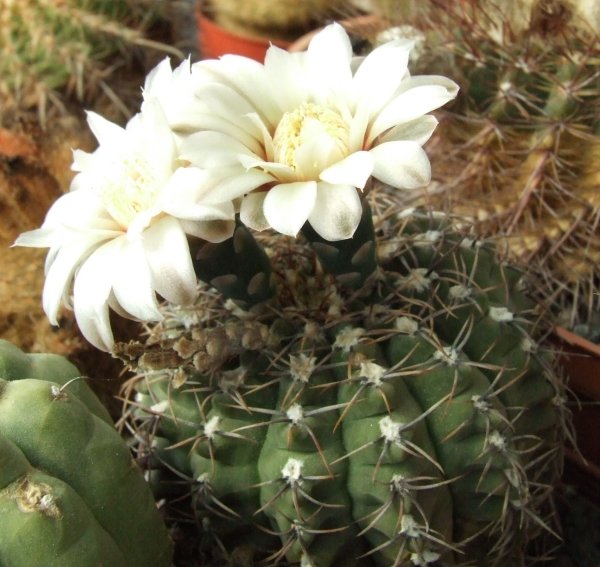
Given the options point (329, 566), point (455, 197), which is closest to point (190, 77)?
point (329, 566)

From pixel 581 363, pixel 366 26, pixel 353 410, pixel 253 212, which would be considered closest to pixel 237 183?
pixel 253 212

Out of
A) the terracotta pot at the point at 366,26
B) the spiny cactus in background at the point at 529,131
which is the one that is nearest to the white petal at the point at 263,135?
the spiny cactus in background at the point at 529,131

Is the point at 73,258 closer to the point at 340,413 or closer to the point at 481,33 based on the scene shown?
the point at 340,413

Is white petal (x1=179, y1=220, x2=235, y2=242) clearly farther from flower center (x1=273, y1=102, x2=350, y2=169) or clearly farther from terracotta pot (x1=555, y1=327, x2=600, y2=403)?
terracotta pot (x1=555, y1=327, x2=600, y2=403)

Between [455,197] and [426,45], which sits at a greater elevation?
[426,45]

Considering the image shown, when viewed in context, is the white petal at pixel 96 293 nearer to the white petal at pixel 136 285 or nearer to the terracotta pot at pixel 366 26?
the white petal at pixel 136 285

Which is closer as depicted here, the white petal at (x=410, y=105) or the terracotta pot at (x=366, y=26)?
the white petal at (x=410, y=105)
